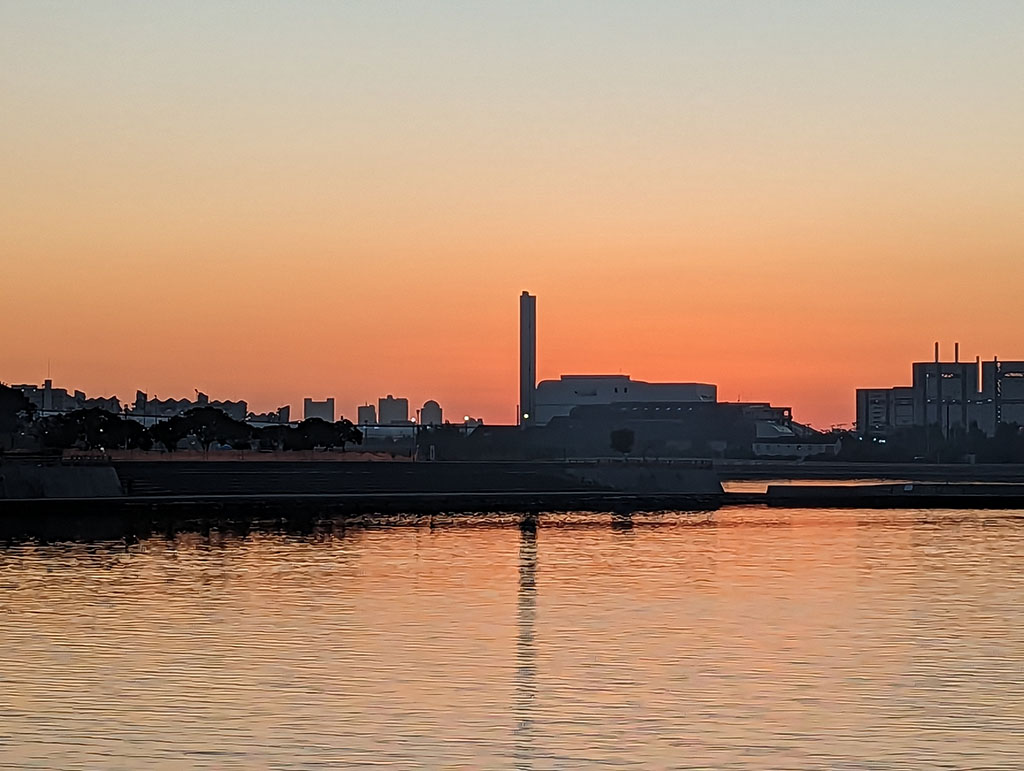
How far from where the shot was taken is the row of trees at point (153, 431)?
380 ft

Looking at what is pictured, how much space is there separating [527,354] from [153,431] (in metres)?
72.1

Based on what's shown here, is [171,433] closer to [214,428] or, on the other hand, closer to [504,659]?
[214,428]

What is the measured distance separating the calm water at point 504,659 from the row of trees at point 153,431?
194 feet

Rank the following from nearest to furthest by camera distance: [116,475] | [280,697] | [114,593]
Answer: [280,697] < [114,593] < [116,475]

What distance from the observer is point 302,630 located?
3531 cm

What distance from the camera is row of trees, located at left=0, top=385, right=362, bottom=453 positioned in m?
116

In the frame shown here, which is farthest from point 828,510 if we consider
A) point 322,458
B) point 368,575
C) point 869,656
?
point 869,656

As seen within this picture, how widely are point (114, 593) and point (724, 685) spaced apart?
794 inches

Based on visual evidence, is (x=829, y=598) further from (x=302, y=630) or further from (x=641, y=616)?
(x=302, y=630)

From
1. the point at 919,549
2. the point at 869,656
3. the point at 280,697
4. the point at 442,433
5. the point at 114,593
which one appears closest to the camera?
the point at 280,697

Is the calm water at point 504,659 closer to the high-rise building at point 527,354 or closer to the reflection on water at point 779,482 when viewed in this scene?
the reflection on water at point 779,482

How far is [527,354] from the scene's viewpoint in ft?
609

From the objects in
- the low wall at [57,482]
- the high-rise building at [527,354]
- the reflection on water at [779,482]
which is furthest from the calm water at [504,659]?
the high-rise building at [527,354]

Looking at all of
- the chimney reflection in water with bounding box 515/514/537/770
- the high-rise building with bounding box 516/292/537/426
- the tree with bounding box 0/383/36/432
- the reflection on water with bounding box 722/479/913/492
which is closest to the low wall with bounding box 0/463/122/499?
the tree with bounding box 0/383/36/432
